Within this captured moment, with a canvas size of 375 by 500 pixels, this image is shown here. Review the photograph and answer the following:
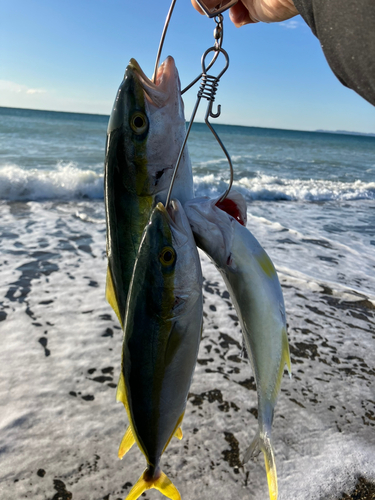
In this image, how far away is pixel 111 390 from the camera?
384 centimetres

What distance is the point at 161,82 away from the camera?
155cm

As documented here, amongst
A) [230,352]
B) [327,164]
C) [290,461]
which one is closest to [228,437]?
[290,461]

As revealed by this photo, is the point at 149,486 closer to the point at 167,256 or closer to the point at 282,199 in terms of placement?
the point at 167,256

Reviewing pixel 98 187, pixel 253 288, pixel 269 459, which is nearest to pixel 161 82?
pixel 253 288

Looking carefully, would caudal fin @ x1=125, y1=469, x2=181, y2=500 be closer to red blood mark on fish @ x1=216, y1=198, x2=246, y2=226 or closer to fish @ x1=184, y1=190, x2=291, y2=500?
fish @ x1=184, y1=190, x2=291, y2=500

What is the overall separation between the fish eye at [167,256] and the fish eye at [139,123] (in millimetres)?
477

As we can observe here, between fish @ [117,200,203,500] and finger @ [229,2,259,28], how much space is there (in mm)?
1564

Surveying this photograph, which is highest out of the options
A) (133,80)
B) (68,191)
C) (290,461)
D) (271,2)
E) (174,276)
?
(271,2)

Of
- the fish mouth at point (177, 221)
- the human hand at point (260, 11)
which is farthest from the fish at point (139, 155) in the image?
the human hand at point (260, 11)

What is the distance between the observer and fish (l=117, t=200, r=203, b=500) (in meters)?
1.38

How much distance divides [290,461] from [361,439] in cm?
68

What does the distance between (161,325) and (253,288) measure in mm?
373

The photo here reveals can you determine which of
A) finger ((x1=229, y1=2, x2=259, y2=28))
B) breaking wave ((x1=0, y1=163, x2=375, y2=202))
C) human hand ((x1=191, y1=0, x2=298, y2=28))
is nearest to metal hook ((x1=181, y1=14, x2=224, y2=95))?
human hand ((x1=191, y1=0, x2=298, y2=28))

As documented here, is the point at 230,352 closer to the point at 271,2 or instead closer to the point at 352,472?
the point at 352,472
